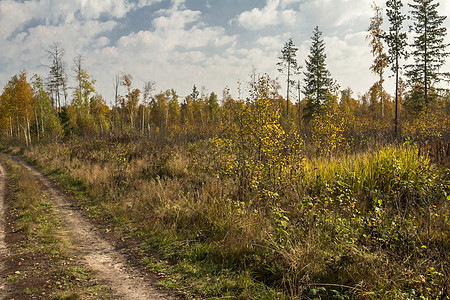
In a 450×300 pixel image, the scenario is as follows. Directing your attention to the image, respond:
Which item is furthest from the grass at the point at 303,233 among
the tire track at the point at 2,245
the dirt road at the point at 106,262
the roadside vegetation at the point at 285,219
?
the tire track at the point at 2,245

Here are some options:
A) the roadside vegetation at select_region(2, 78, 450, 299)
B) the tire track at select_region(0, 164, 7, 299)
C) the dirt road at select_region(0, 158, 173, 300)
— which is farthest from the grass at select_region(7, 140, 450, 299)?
the tire track at select_region(0, 164, 7, 299)

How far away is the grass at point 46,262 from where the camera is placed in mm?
4121

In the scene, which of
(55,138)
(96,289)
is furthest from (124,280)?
(55,138)

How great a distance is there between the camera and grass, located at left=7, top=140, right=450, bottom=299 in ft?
12.3

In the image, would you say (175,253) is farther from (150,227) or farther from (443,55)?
(443,55)

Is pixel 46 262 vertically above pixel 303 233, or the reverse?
pixel 303 233

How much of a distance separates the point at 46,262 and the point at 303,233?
15.8 feet

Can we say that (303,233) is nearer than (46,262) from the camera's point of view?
Yes

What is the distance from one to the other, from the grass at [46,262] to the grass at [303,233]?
1.15 m

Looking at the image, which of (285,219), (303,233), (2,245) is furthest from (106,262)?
(303,233)

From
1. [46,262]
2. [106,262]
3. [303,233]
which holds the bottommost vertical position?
[106,262]

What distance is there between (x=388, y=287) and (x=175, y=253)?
3632mm

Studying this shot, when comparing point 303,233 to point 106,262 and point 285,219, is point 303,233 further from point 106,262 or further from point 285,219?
point 106,262

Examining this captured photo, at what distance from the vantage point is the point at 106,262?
17.3 feet
